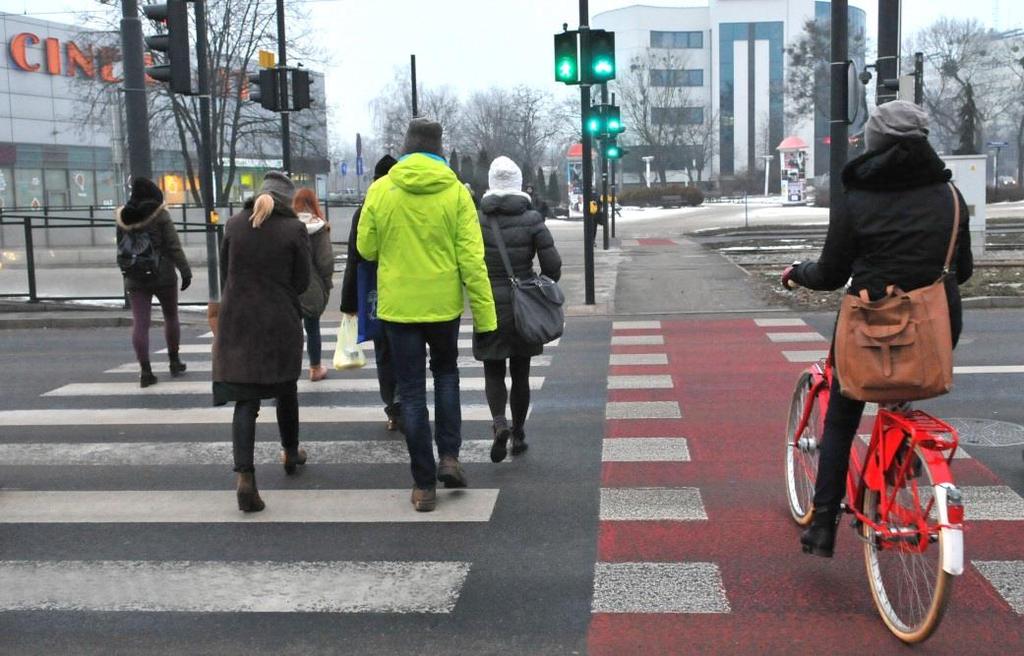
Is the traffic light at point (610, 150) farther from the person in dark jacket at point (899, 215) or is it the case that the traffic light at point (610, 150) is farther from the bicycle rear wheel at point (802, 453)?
the person in dark jacket at point (899, 215)

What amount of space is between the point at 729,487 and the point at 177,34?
10428mm

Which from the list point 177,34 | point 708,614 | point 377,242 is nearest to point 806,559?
point 708,614

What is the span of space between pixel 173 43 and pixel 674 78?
81.6 m

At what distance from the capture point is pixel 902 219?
414 cm

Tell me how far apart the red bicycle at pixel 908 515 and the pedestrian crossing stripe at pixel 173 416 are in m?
4.18

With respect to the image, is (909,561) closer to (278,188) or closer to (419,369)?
(419,369)

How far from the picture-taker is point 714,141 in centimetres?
10088

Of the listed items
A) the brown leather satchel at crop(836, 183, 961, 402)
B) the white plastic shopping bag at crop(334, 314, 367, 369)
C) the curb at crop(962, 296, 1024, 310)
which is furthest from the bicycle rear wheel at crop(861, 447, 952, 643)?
the curb at crop(962, 296, 1024, 310)

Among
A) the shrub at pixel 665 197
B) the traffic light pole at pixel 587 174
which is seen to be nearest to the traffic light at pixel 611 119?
the traffic light pole at pixel 587 174

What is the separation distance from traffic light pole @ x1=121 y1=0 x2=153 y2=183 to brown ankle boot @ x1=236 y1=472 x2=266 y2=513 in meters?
9.75

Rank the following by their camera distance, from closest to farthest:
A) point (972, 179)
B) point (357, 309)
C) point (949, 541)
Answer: point (949, 541), point (357, 309), point (972, 179)

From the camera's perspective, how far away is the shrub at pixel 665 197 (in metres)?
66.7

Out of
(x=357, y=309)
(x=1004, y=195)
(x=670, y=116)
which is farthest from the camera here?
(x=670, y=116)

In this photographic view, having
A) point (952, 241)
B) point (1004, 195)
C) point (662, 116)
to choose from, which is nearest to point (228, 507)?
point (952, 241)
